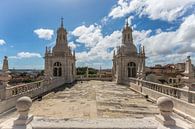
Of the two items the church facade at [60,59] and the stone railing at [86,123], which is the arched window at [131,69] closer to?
the church facade at [60,59]

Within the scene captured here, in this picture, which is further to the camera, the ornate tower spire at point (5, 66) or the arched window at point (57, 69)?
the arched window at point (57, 69)

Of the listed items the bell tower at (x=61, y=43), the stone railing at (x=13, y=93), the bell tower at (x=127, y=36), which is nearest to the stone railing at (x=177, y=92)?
the stone railing at (x=13, y=93)

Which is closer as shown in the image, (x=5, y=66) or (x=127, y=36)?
(x=5, y=66)

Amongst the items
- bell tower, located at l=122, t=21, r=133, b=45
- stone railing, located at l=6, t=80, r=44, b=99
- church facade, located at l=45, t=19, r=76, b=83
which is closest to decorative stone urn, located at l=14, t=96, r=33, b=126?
stone railing, located at l=6, t=80, r=44, b=99

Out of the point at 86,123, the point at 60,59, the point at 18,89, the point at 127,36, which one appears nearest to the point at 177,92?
the point at 86,123

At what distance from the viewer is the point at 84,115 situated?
9625mm

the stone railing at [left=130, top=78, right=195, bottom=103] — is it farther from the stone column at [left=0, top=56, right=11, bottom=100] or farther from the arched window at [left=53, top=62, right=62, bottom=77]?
the arched window at [left=53, top=62, right=62, bottom=77]

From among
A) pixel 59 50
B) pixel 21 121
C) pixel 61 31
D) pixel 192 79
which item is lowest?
pixel 21 121

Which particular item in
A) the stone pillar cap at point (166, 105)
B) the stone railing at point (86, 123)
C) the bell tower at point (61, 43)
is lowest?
the stone railing at point (86, 123)

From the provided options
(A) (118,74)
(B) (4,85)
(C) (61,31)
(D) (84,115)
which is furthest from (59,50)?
(D) (84,115)

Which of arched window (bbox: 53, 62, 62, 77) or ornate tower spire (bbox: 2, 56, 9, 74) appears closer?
ornate tower spire (bbox: 2, 56, 9, 74)

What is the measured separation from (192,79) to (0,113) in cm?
876

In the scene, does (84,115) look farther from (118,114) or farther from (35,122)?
(35,122)

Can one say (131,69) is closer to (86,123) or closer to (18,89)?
(18,89)
